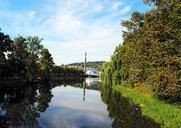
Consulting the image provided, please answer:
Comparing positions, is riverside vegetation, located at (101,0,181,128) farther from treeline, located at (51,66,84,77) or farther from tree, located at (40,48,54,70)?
treeline, located at (51,66,84,77)

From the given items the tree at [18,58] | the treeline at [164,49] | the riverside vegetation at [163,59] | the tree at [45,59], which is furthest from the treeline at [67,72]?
the treeline at [164,49]

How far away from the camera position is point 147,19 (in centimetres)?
4266

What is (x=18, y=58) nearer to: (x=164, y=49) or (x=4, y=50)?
(x=4, y=50)

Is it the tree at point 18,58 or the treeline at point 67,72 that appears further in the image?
the treeline at point 67,72

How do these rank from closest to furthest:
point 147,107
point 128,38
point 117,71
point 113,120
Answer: point 113,120 < point 147,107 < point 128,38 < point 117,71

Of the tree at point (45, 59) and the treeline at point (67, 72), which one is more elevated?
the tree at point (45, 59)

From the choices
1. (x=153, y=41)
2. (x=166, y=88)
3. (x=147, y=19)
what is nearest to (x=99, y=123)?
(x=166, y=88)

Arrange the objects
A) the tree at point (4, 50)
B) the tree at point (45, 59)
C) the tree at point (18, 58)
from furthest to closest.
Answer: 1. the tree at point (45, 59)
2. the tree at point (18, 58)
3. the tree at point (4, 50)

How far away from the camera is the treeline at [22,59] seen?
74312mm

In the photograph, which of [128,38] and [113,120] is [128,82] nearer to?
[128,38]

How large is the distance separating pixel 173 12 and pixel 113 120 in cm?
1272

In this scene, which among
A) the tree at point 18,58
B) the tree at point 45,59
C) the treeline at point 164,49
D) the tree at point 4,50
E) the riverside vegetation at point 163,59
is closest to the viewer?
the riverside vegetation at point 163,59

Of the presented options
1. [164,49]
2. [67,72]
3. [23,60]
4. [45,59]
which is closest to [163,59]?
[164,49]

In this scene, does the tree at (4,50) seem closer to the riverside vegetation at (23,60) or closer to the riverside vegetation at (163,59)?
the riverside vegetation at (23,60)
